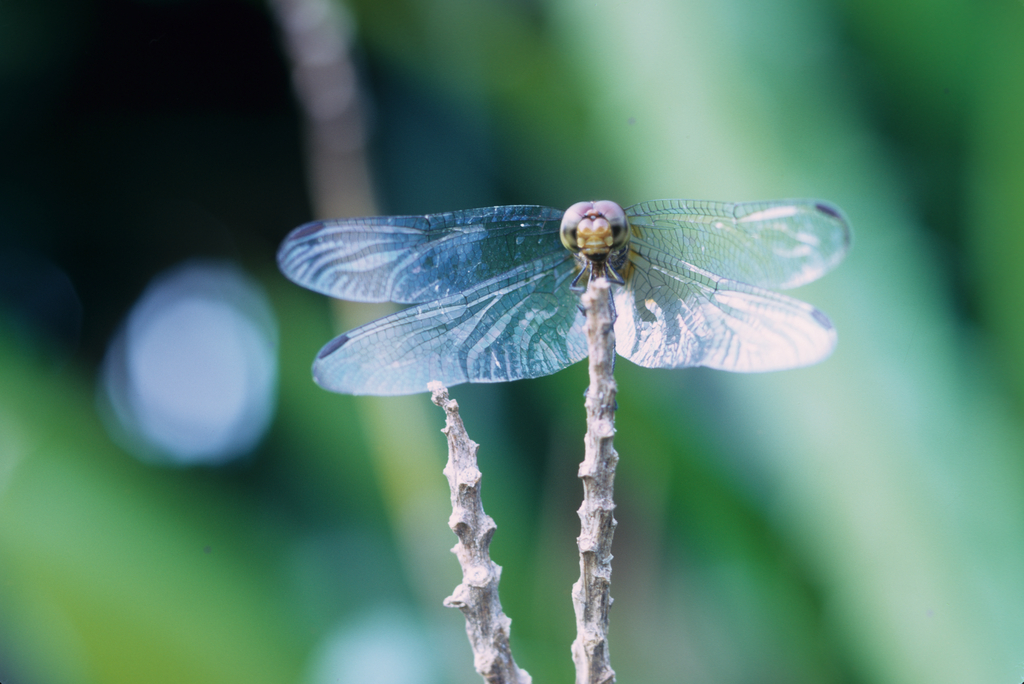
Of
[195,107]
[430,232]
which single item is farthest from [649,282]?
[195,107]

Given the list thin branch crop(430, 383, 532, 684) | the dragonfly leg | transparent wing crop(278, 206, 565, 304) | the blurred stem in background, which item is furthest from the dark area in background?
thin branch crop(430, 383, 532, 684)

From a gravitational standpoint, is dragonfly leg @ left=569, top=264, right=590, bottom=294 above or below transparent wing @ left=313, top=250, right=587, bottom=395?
above

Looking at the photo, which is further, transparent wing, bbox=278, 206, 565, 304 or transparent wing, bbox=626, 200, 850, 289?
transparent wing, bbox=278, 206, 565, 304

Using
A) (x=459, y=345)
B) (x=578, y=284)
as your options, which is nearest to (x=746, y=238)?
(x=578, y=284)

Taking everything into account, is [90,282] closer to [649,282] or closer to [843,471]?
[649,282]

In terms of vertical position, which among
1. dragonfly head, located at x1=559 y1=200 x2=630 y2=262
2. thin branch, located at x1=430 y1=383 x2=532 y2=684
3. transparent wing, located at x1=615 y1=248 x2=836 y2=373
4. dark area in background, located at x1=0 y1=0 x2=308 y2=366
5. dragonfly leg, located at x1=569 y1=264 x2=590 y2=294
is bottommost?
thin branch, located at x1=430 y1=383 x2=532 y2=684

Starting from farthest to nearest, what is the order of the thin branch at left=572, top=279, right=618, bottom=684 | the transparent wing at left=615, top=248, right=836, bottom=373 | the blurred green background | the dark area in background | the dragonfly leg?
the dark area in background
the blurred green background
the dragonfly leg
the transparent wing at left=615, top=248, right=836, bottom=373
the thin branch at left=572, top=279, right=618, bottom=684

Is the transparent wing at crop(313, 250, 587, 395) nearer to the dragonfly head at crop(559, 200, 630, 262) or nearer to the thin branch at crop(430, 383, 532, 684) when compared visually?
the dragonfly head at crop(559, 200, 630, 262)
